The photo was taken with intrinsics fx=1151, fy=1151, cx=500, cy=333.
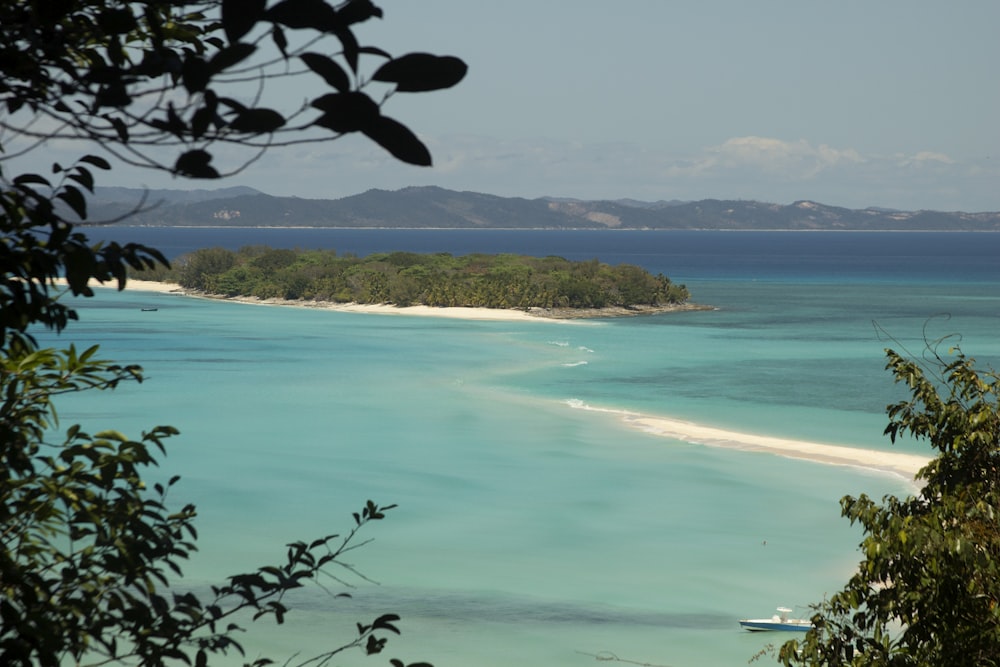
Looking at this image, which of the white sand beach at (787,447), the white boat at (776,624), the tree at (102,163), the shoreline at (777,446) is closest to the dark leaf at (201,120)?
the tree at (102,163)

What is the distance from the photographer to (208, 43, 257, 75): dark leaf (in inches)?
66.0

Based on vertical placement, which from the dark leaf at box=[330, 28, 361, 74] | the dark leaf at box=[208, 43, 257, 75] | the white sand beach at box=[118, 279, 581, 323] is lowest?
the white sand beach at box=[118, 279, 581, 323]

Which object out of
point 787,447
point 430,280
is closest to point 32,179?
point 787,447

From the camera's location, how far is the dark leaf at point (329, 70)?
174cm

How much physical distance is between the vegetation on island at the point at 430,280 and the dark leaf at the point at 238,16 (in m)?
59.0

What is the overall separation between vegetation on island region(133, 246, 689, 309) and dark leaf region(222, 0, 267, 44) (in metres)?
59.0

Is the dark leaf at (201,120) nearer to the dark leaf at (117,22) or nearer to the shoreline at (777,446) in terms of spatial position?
the dark leaf at (117,22)

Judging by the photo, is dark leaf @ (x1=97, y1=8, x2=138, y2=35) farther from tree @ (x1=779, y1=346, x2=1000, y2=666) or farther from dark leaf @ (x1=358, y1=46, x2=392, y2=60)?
tree @ (x1=779, y1=346, x2=1000, y2=666)

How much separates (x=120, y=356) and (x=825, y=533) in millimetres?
27979

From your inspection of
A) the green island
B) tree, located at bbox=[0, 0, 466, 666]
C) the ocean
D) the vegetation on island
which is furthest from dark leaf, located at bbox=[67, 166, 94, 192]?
the vegetation on island

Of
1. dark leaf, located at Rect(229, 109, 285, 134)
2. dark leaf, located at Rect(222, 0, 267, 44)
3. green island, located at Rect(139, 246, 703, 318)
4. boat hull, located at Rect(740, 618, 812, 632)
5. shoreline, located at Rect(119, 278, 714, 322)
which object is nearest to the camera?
dark leaf, located at Rect(222, 0, 267, 44)

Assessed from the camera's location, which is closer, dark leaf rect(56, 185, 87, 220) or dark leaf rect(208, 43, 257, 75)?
dark leaf rect(208, 43, 257, 75)

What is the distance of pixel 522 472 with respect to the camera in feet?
74.9

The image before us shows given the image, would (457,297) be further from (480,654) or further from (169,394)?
(480,654)
